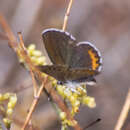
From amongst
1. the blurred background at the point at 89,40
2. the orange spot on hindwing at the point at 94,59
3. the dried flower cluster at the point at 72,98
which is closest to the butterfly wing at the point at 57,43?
the orange spot on hindwing at the point at 94,59

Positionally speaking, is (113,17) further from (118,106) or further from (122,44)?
(118,106)

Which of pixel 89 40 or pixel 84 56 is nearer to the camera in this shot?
pixel 84 56

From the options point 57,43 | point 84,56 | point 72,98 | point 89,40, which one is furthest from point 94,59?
point 89,40

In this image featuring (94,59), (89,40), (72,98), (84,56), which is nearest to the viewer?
(72,98)

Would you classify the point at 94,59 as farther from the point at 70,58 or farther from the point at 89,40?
the point at 89,40

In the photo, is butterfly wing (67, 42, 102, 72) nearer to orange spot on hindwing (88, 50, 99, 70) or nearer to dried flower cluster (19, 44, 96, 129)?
orange spot on hindwing (88, 50, 99, 70)

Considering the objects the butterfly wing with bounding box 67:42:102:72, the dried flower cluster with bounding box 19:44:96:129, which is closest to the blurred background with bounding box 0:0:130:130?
the butterfly wing with bounding box 67:42:102:72
